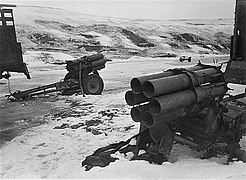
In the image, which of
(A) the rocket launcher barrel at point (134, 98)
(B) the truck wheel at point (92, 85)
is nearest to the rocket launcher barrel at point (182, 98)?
(A) the rocket launcher barrel at point (134, 98)

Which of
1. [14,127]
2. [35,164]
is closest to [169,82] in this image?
[35,164]

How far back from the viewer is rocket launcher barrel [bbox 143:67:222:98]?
14.3 feet

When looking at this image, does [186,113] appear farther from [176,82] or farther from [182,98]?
[176,82]

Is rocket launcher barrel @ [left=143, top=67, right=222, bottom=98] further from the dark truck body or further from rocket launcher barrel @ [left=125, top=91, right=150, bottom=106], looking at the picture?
the dark truck body

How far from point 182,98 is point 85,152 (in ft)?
7.58

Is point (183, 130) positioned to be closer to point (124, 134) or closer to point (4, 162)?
point (124, 134)

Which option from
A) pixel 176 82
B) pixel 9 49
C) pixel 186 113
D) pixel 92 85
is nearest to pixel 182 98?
pixel 176 82

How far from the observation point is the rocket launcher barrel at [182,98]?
4.34m

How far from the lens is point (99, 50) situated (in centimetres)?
2869

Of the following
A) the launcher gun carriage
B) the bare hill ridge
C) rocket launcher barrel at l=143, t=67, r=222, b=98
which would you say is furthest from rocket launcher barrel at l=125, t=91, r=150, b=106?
the bare hill ridge

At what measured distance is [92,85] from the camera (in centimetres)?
1102

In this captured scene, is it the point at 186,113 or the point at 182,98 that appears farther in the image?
the point at 186,113

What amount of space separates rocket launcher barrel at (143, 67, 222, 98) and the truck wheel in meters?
6.20

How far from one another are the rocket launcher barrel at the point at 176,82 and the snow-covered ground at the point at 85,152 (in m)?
1.23
